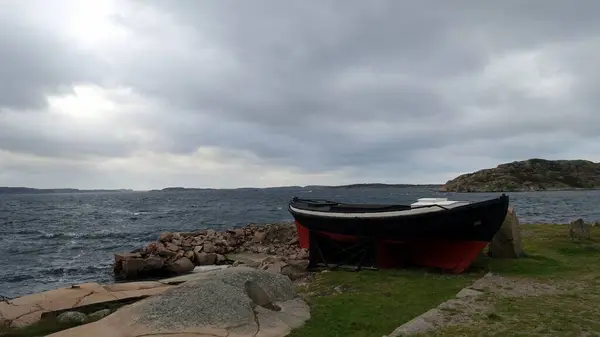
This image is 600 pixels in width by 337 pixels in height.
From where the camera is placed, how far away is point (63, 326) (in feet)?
28.2

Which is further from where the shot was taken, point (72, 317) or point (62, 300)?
point (62, 300)

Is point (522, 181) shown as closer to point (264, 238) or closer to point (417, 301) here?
point (264, 238)

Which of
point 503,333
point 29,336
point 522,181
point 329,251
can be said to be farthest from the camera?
point 522,181

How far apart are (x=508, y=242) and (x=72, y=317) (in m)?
13.6

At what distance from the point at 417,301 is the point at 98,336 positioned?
6577 millimetres

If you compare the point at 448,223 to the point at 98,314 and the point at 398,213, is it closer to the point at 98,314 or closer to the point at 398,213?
the point at 398,213

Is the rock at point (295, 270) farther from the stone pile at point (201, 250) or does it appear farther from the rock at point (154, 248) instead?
the rock at point (154, 248)

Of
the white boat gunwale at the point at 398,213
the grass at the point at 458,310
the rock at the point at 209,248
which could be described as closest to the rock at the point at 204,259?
the rock at the point at 209,248

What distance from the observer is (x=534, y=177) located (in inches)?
A: 5994

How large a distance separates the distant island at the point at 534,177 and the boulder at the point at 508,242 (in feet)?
464

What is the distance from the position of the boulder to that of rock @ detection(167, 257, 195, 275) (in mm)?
12853

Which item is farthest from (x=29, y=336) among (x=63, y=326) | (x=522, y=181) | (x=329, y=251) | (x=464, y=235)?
(x=522, y=181)

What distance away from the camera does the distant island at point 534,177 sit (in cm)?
14725

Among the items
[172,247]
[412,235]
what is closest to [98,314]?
[412,235]
